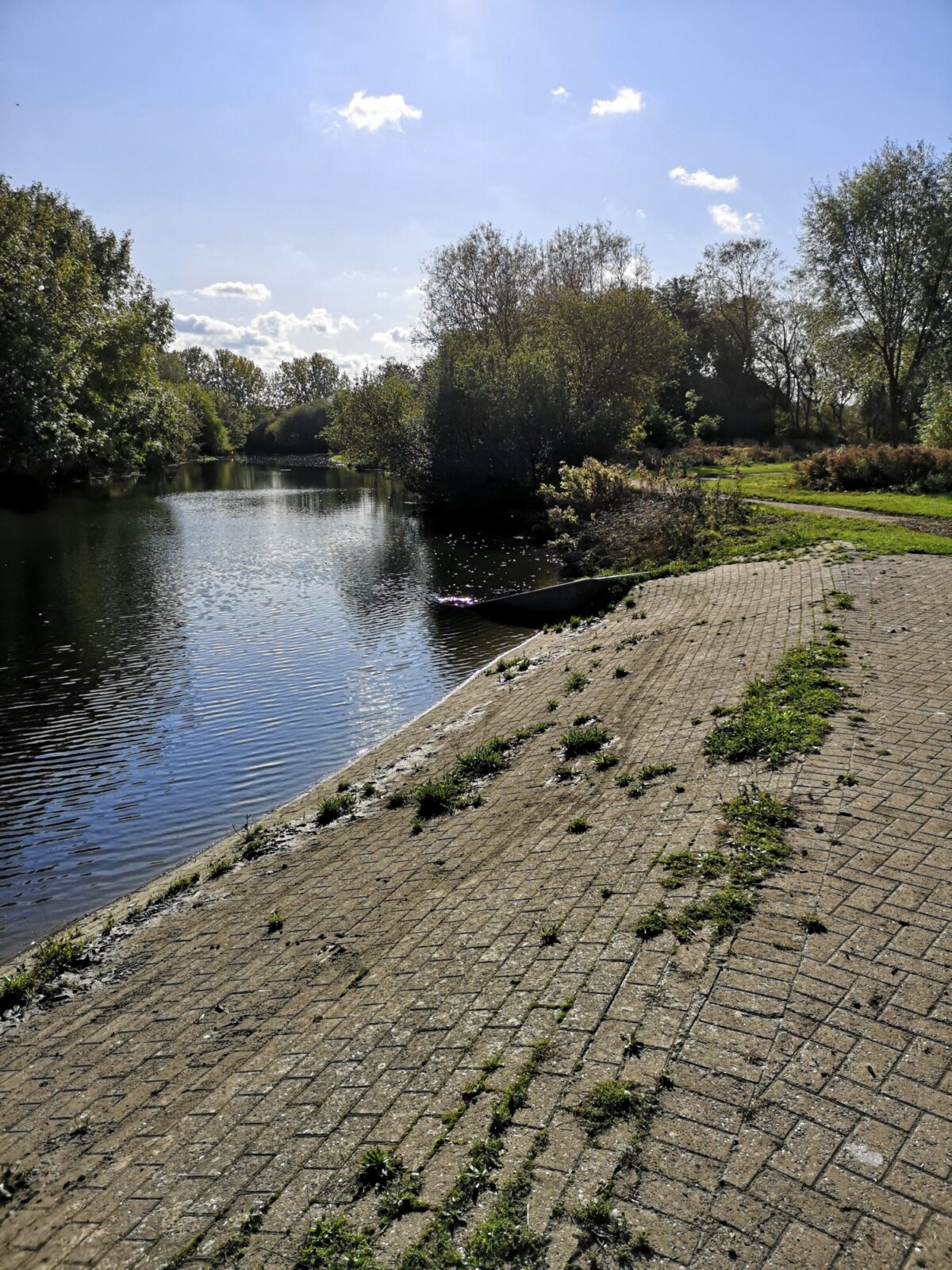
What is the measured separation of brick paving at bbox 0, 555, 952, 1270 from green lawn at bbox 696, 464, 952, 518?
1469 centimetres

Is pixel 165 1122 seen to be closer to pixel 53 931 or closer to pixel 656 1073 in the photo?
pixel 656 1073

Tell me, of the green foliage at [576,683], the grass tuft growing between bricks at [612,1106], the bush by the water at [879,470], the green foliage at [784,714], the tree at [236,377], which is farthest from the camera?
the tree at [236,377]

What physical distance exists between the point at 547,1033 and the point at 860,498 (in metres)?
22.5

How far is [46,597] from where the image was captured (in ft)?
63.2

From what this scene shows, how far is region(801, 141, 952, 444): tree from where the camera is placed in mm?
35781

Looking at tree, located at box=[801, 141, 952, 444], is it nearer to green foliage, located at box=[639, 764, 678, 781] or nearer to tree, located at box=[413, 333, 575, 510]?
tree, located at box=[413, 333, 575, 510]

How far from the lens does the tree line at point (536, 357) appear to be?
35.4 meters

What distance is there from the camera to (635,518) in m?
20.6

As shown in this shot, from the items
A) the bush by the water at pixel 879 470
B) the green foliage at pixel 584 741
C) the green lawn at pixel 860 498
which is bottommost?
the green foliage at pixel 584 741

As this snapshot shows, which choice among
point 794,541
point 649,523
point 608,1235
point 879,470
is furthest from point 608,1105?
point 879,470

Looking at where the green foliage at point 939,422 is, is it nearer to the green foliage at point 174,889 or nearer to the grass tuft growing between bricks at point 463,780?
the grass tuft growing between bricks at point 463,780

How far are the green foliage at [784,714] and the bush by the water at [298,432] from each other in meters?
98.1

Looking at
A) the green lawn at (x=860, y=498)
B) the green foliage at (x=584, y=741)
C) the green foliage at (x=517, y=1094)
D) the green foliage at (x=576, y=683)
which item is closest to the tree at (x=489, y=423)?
the green lawn at (x=860, y=498)

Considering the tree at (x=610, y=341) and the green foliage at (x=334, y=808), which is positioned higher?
the tree at (x=610, y=341)
